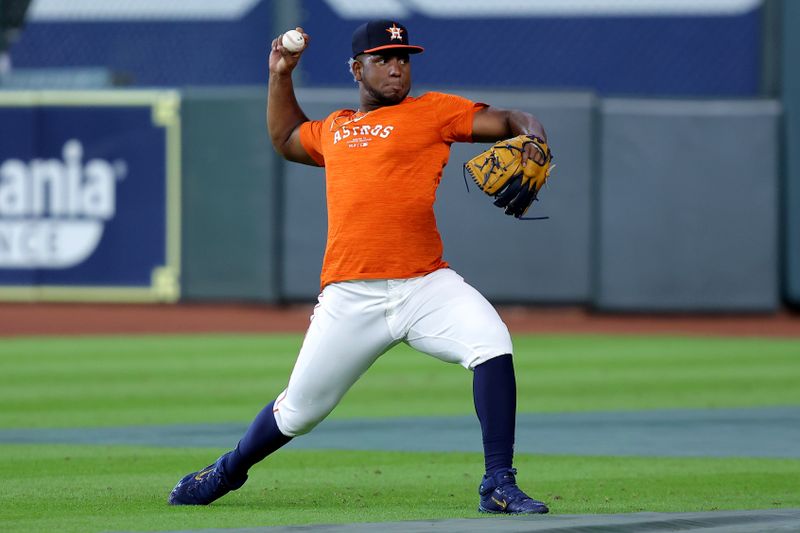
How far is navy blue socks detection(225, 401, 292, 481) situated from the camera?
4.83 meters

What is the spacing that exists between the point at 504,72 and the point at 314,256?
3.37 metres

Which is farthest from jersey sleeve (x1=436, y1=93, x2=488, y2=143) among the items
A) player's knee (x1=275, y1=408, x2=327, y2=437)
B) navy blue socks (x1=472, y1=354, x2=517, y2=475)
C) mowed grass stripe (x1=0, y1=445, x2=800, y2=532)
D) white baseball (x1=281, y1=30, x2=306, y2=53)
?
mowed grass stripe (x1=0, y1=445, x2=800, y2=532)

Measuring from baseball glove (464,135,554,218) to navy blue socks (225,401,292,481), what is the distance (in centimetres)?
105

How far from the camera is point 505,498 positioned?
4520mm

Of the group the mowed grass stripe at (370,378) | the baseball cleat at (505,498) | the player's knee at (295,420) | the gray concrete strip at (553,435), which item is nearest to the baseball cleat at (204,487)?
the player's knee at (295,420)

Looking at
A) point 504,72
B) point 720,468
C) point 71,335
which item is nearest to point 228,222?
point 71,335

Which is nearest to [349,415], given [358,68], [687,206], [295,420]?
[295,420]

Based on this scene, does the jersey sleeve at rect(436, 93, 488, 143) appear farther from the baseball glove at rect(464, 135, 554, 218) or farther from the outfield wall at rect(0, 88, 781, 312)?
the outfield wall at rect(0, 88, 781, 312)

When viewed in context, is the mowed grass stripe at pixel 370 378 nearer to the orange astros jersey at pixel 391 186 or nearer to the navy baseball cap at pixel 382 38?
the orange astros jersey at pixel 391 186

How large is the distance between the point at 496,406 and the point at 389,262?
22.9 inches

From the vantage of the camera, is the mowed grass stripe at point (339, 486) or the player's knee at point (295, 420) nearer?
the mowed grass stripe at point (339, 486)

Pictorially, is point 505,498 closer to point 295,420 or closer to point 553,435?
point 295,420

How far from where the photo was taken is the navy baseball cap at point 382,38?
473 centimetres

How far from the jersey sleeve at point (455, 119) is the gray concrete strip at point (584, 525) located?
4.11ft
